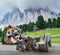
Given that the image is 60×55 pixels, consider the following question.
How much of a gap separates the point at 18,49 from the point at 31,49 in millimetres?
279

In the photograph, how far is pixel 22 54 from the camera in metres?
3.25

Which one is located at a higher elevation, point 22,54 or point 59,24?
point 59,24

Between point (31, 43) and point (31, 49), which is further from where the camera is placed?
point (31, 49)

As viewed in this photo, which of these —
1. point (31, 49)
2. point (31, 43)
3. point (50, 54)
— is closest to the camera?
point (50, 54)

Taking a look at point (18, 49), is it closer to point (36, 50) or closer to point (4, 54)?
point (36, 50)

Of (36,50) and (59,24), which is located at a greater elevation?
(59,24)

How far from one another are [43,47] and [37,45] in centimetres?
9

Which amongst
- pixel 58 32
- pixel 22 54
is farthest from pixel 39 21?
pixel 22 54

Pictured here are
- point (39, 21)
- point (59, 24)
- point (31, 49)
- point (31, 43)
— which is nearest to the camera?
point (31, 43)

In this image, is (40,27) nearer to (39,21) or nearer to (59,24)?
(39,21)

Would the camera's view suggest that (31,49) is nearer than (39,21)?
Yes

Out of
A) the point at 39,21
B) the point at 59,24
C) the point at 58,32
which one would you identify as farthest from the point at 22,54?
the point at 59,24

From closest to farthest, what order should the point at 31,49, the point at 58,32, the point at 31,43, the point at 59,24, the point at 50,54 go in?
1. the point at 50,54
2. the point at 31,43
3. the point at 31,49
4. the point at 58,32
5. the point at 59,24

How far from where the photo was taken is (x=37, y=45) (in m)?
3.65
